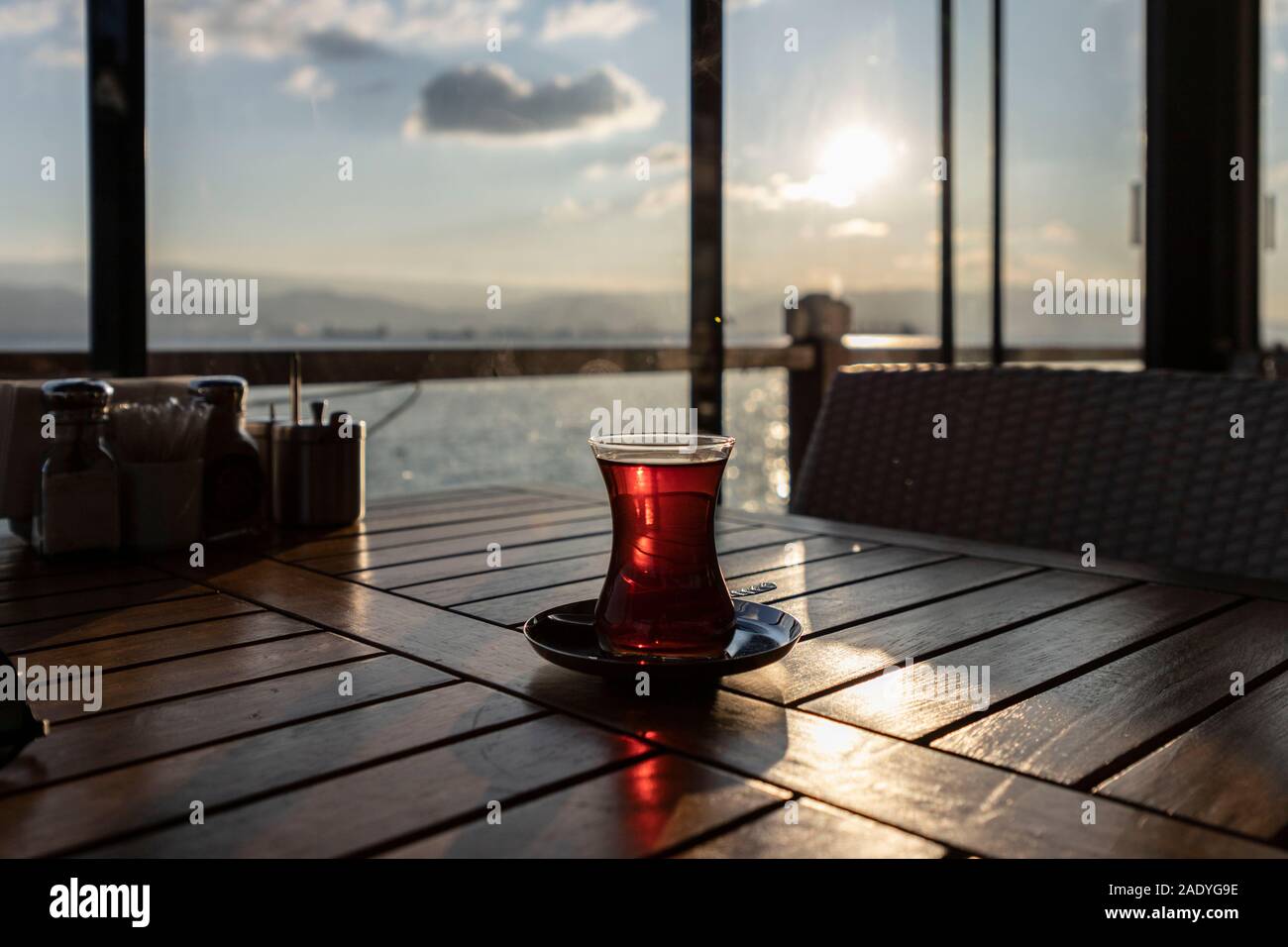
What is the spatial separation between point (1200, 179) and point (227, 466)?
2986 millimetres

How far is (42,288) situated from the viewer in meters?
2.00

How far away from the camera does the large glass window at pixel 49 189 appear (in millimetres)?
1922

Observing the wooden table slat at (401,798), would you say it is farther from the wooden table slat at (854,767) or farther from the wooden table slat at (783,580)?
the wooden table slat at (783,580)

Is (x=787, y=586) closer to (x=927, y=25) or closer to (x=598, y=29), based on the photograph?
(x=927, y=25)

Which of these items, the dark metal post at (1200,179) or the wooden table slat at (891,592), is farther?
the dark metal post at (1200,179)

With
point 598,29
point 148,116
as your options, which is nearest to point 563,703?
point 148,116

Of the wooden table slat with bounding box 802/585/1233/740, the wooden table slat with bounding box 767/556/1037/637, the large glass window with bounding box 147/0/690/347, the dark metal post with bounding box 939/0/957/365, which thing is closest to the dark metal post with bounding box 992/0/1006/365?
the dark metal post with bounding box 939/0/957/365

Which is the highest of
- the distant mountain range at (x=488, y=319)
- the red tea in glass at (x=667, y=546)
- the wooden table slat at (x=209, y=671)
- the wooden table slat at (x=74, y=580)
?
the distant mountain range at (x=488, y=319)

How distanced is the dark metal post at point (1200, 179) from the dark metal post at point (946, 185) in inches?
24.7

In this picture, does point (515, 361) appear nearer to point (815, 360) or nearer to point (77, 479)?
point (815, 360)

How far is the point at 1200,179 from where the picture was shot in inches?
124

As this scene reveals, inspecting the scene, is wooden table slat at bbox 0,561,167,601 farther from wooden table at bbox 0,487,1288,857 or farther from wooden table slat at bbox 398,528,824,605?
wooden table slat at bbox 398,528,824,605

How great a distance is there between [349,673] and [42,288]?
1591mm

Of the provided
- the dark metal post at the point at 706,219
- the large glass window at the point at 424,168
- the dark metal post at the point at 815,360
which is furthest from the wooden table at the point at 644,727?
the dark metal post at the point at 815,360
